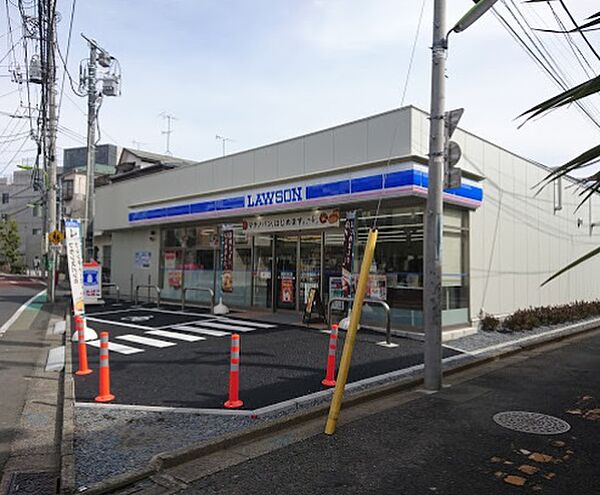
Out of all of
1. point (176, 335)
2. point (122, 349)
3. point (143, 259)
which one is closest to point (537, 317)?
point (176, 335)

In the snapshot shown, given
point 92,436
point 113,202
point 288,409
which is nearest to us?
point 92,436

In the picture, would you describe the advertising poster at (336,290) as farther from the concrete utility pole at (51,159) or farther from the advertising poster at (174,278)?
the concrete utility pole at (51,159)

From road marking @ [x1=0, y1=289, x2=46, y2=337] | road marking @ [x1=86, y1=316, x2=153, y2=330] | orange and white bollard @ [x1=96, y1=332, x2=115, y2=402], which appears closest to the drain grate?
orange and white bollard @ [x1=96, y1=332, x2=115, y2=402]

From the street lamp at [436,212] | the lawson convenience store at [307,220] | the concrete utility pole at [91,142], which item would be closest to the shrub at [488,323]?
the lawson convenience store at [307,220]

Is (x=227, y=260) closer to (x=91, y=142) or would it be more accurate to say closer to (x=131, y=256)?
(x=131, y=256)

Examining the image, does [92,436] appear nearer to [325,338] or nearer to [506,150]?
[325,338]

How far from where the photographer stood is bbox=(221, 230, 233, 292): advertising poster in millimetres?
16438

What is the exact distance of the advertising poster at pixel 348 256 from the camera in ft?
39.7

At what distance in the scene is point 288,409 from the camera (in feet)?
19.5

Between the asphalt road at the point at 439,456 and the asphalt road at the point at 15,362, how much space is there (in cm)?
251

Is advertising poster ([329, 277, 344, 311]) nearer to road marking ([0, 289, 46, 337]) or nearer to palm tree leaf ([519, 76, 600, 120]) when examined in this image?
road marking ([0, 289, 46, 337])

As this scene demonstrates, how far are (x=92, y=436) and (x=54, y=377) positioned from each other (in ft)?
11.1

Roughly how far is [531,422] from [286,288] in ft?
32.1

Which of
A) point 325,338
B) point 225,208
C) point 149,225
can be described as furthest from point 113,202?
point 325,338
